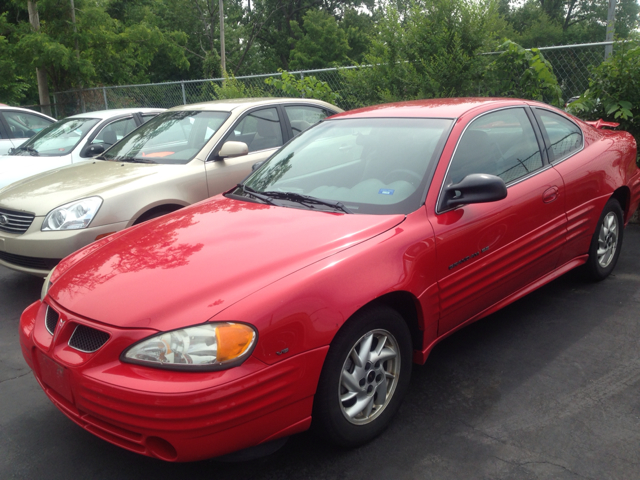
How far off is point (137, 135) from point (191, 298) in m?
4.36

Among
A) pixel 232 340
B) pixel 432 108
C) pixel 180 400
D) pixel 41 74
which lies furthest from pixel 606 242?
pixel 41 74

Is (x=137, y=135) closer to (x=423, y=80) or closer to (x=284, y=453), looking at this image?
(x=423, y=80)

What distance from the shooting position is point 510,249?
3373 mm

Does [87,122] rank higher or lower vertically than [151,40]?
lower

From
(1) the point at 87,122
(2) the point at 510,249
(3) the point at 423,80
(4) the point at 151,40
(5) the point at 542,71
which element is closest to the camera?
(2) the point at 510,249

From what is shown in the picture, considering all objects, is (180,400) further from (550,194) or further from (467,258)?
(550,194)

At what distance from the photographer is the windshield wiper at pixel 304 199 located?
3084mm

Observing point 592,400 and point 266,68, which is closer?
point 592,400

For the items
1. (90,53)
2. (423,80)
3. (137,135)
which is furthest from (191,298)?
(90,53)

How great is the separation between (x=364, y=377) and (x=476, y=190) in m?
1.14

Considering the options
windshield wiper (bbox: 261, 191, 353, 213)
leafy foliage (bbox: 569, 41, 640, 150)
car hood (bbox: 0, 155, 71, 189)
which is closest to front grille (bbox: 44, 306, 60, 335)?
windshield wiper (bbox: 261, 191, 353, 213)

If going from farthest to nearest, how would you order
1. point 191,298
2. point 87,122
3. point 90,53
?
point 90,53 → point 87,122 → point 191,298

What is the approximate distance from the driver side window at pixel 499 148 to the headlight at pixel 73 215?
294 centimetres

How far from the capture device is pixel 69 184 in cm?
504
